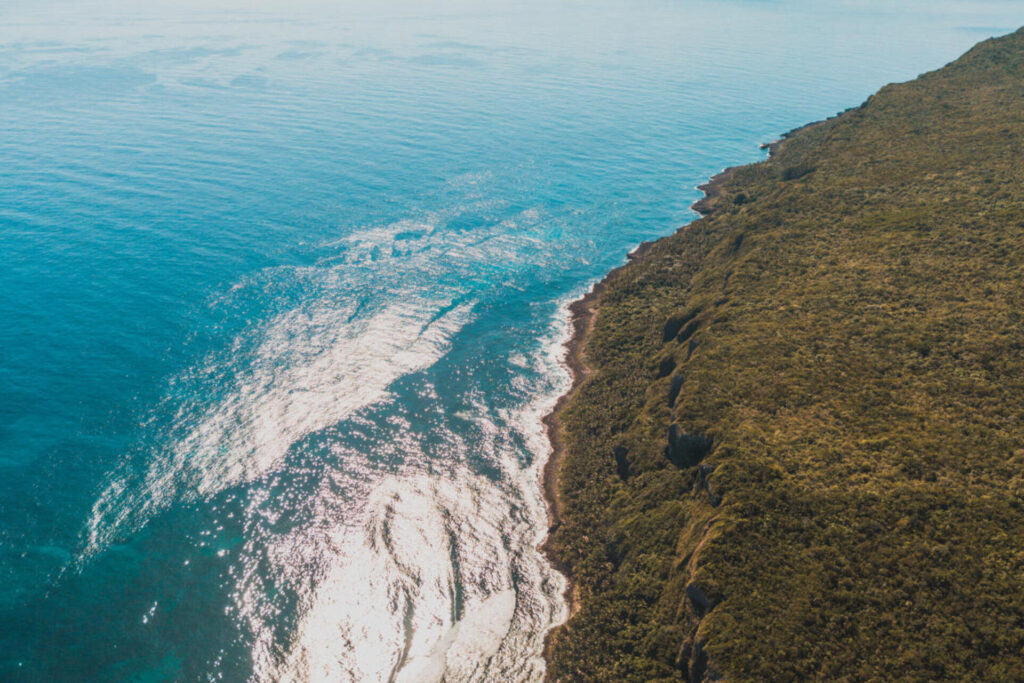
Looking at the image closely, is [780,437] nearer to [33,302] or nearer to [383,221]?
[383,221]

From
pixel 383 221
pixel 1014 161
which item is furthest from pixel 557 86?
pixel 1014 161

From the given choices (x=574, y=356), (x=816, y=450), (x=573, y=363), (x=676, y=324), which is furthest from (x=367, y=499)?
(x=676, y=324)

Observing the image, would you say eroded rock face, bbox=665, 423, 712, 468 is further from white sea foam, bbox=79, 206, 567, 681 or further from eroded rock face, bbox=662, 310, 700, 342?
eroded rock face, bbox=662, 310, 700, 342

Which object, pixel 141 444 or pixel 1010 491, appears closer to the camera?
pixel 1010 491

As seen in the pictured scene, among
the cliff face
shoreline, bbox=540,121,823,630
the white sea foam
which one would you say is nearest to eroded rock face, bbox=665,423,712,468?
the cliff face

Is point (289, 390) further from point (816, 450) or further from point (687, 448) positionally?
point (816, 450)

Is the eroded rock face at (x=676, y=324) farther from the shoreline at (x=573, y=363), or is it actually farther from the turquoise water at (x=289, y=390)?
the turquoise water at (x=289, y=390)
